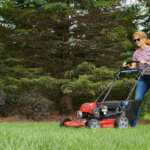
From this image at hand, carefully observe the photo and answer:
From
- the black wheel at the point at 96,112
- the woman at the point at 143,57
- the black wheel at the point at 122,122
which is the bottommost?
the black wheel at the point at 122,122

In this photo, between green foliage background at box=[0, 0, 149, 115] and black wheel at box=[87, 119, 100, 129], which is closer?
black wheel at box=[87, 119, 100, 129]

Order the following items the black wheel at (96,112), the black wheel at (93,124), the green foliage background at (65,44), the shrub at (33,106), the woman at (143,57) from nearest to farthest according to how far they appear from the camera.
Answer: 1. the black wheel at (93,124)
2. the black wheel at (96,112)
3. the woman at (143,57)
4. the shrub at (33,106)
5. the green foliage background at (65,44)

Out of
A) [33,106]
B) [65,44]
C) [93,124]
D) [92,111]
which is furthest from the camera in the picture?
[65,44]

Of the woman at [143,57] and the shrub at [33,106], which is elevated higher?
the woman at [143,57]

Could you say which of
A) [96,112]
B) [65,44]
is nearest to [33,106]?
[65,44]

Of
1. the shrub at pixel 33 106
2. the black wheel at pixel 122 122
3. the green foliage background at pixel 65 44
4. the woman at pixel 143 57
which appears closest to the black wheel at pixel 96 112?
the black wheel at pixel 122 122

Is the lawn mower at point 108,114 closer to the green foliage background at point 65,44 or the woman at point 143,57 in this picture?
the woman at point 143,57

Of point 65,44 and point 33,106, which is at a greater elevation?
point 65,44

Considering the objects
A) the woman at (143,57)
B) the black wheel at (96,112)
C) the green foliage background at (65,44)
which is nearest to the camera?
the black wheel at (96,112)

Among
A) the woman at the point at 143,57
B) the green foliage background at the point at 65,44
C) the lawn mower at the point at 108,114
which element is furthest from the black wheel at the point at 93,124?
the green foliage background at the point at 65,44

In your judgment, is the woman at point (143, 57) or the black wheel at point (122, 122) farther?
the woman at point (143, 57)

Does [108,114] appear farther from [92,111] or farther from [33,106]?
[33,106]

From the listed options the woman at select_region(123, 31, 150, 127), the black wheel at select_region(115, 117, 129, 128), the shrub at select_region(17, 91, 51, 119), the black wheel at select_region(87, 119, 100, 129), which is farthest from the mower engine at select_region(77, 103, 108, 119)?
the shrub at select_region(17, 91, 51, 119)

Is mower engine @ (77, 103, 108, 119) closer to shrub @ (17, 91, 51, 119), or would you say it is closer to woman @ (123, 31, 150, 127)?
woman @ (123, 31, 150, 127)
